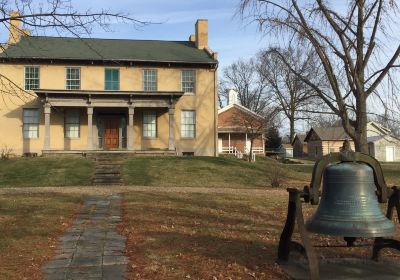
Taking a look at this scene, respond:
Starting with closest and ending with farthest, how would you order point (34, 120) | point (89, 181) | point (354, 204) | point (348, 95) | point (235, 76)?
point (354, 204)
point (348, 95)
point (89, 181)
point (34, 120)
point (235, 76)

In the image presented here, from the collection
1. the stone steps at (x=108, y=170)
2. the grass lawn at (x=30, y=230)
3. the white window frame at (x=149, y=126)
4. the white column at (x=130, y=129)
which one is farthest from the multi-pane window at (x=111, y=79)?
the grass lawn at (x=30, y=230)

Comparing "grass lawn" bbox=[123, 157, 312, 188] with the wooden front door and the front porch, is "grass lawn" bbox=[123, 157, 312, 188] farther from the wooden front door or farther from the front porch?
the wooden front door

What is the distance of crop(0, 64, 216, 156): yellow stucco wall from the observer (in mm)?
33125

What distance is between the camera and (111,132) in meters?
34.3

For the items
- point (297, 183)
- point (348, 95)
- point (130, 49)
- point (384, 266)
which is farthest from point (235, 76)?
point (384, 266)

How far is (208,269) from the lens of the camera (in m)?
6.84

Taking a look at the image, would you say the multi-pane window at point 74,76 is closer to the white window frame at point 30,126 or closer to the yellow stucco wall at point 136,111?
the yellow stucco wall at point 136,111

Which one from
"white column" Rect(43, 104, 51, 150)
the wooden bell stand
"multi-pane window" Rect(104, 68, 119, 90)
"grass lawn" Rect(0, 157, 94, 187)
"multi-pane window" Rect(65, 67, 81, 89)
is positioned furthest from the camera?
"multi-pane window" Rect(104, 68, 119, 90)

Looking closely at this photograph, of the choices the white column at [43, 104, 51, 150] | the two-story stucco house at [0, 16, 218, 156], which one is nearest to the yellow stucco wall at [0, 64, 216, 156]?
the two-story stucco house at [0, 16, 218, 156]

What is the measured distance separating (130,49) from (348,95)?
2451cm

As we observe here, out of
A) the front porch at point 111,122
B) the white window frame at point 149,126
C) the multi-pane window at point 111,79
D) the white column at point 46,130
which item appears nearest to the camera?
the white column at point 46,130

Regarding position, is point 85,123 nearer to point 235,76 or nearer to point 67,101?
point 67,101

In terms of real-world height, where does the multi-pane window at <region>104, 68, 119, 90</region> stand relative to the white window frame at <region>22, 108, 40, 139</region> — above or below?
above

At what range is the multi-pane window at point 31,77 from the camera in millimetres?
33312
